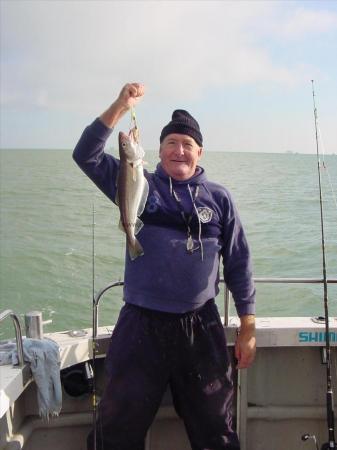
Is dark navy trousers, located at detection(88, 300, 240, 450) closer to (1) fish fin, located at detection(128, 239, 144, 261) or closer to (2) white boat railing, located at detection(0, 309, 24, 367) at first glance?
(1) fish fin, located at detection(128, 239, 144, 261)

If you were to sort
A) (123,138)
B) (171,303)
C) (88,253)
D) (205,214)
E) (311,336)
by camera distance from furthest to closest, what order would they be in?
1. (88,253)
2. (311,336)
3. (205,214)
4. (171,303)
5. (123,138)

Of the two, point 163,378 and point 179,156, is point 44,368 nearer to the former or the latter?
point 163,378

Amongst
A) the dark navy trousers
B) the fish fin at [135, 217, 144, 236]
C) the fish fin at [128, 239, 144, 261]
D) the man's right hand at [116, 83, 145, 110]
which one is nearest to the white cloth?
the dark navy trousers

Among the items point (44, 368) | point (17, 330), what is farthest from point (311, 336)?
point (17, 330)

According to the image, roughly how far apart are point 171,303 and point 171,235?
1.42 ft

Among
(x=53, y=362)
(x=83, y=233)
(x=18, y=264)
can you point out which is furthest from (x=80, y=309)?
(x=53, y=362)

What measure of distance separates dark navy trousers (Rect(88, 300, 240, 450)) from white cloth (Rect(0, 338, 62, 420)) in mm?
321

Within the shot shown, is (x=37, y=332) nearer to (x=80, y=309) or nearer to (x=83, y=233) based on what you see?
(x=80, y=309)

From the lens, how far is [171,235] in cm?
334

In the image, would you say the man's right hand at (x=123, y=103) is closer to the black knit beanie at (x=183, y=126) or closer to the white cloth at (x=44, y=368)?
the black knit beanie at (x=183, y=126)

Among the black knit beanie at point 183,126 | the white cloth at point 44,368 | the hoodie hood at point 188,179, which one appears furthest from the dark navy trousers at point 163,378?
the black knit beanie at point 183,126

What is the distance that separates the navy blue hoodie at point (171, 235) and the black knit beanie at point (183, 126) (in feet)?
0.79

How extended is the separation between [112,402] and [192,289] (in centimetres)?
87

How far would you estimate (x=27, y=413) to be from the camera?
3.92 meters
